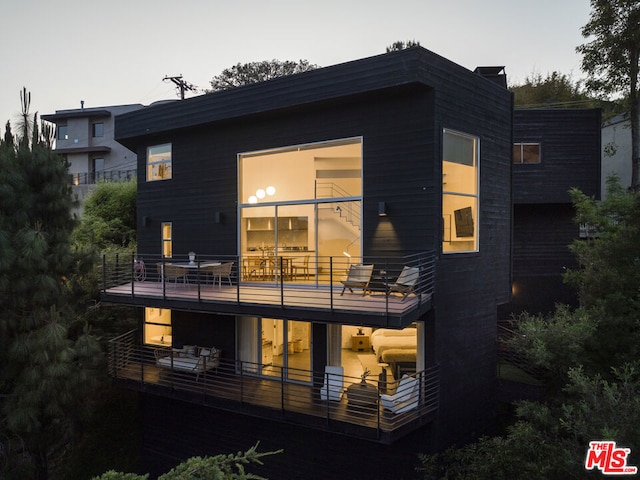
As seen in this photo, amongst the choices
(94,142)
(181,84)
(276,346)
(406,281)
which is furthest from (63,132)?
(406,281)

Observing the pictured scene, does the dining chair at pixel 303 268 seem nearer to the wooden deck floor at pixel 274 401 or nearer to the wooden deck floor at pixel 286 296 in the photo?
the wooden deck floor at pixel 286 296

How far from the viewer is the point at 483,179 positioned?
34.8ft

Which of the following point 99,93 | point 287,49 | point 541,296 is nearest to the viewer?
point 541,296

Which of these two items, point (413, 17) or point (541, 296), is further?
point (413, 17)

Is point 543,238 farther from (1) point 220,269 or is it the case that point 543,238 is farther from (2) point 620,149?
(1) point 220,269

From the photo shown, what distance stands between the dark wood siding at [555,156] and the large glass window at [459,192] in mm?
5956

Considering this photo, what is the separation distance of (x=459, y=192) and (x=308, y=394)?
17.5 feet

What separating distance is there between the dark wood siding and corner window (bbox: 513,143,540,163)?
13 centimetres

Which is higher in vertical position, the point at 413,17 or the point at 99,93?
the point at 99,93

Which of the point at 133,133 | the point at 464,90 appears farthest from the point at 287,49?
the point at 464,90

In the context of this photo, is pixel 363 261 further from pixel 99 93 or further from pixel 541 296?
pixel 99 93

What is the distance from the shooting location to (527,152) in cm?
1555

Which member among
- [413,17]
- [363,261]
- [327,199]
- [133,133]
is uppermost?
[413,17]

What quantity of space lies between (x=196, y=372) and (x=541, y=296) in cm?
1172
